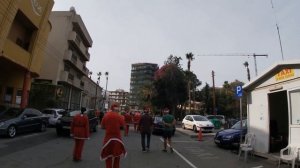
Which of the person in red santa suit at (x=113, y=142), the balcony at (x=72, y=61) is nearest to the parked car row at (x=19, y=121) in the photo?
the person in red santa suit at (x=113, y=142)

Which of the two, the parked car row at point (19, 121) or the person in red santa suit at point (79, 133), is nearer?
the person in red santa suit at point (79, 133)

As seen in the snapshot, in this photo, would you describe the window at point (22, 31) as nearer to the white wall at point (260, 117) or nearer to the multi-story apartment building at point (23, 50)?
the multi-story apartment building at point (23, 50)

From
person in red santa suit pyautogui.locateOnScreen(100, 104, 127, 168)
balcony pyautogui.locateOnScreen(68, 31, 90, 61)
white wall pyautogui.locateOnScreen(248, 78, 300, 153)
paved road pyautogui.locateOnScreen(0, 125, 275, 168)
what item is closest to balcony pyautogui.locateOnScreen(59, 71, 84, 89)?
balcony pyautogui.locateOnScreen(68, 31, 90, 61)

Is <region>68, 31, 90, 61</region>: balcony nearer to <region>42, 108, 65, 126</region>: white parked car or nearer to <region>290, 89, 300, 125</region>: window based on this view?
<region>42, 108, 65, 126</region>: white parked car

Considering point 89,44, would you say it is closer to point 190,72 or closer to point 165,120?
point 190,72

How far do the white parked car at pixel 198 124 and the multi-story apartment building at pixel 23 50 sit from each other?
14.2 meters

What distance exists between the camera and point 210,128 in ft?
97.9

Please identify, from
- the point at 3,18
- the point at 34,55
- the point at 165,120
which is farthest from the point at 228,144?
the point at 34,55

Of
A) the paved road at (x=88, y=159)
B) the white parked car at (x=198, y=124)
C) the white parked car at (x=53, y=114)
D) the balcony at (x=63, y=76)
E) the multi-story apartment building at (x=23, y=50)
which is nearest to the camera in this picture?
the paved road at (x=88, y=159)

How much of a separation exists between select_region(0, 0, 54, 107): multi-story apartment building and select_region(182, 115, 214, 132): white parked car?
14.2m

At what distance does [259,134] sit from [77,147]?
8157 millimetres

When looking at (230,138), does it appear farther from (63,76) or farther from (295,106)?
(63,76)

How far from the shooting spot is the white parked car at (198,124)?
2972 centimetres

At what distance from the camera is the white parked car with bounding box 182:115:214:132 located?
29.7m
